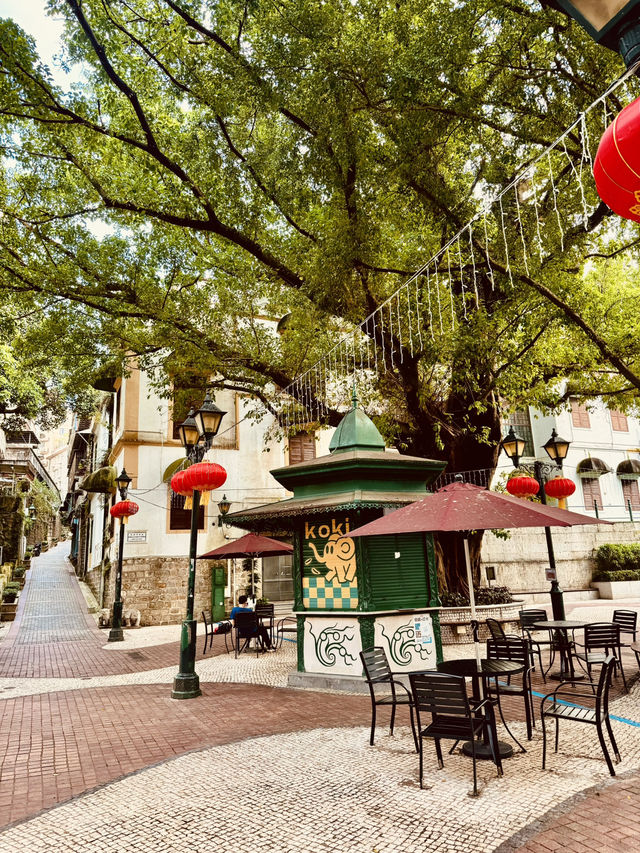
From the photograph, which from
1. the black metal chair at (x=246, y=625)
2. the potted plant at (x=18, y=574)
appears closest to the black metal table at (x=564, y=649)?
the black metal chair at (x=246, y=625)

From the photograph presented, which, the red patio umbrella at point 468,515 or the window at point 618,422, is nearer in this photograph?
the red patio umbrella at point 468,515

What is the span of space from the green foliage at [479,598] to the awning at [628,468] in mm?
16436

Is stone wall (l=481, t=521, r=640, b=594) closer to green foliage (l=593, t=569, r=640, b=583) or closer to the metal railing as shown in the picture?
green foliage (l=593, t=569, r=640, b=583)

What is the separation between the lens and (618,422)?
2883 centimetres

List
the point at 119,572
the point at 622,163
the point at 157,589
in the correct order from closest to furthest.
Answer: the point at 622,163
the point at 119,572
the point at 157,589

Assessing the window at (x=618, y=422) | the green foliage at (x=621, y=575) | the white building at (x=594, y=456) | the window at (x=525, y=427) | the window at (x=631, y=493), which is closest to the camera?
the green foliage at (x=621, y=575)

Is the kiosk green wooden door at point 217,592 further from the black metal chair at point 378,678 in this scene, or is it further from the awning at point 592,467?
the awning at point 592,467

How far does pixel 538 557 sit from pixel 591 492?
21.3 feet

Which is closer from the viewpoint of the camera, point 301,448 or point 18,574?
point 301,448

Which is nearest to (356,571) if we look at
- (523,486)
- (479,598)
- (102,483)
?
(523,486)

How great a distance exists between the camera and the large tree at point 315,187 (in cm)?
931

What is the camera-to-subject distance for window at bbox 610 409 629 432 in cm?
2858

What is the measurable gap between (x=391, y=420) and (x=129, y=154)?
9079 millimetres

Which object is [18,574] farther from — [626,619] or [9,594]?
[626,619]
